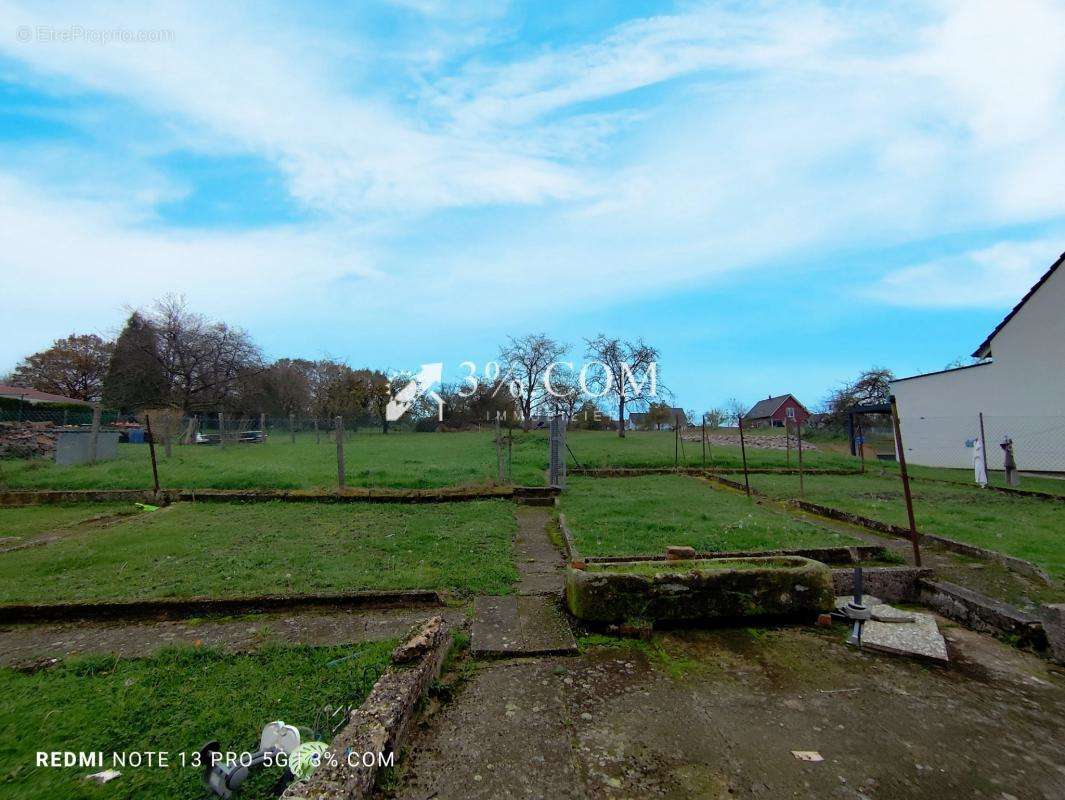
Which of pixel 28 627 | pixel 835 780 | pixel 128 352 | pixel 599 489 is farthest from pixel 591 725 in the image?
pixel 128 352

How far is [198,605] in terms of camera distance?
14.7 feet

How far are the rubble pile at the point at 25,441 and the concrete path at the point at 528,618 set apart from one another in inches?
704

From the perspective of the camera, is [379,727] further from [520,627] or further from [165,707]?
[520,627]

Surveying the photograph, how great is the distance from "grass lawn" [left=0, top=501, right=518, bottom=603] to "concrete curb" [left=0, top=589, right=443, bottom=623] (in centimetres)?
14

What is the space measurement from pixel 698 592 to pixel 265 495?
9.02 metres

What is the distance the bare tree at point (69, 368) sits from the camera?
4272 cm

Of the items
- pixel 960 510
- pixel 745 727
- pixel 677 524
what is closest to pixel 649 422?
pixel 960 510

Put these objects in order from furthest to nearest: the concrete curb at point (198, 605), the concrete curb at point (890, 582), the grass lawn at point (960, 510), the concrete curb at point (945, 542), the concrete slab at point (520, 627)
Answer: the grass lawn at point (960, 510) < the concrete curb at point (945, 542) < the concrete curb at point (890, 582) < the concrete curb at point (198, 605) < the concrete slab at point (520, 627)

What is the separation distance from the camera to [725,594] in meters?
3.93

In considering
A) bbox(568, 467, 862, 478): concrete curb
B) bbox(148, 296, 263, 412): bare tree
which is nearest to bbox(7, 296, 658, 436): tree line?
bbox(148, 296, 263, 412): bare tree

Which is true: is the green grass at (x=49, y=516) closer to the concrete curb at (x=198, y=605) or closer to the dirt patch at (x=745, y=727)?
the concrete curb at (x=198, y=605)

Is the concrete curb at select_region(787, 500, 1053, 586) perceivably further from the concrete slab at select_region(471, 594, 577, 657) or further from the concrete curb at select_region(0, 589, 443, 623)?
the concrete curb at select_region(0, 589, 443, 623)

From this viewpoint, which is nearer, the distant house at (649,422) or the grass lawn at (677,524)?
the grass lawn at (677,524)

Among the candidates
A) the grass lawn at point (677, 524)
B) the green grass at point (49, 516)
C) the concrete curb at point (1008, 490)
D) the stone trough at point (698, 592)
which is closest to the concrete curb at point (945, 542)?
the grass lawn at point (677, 524)
